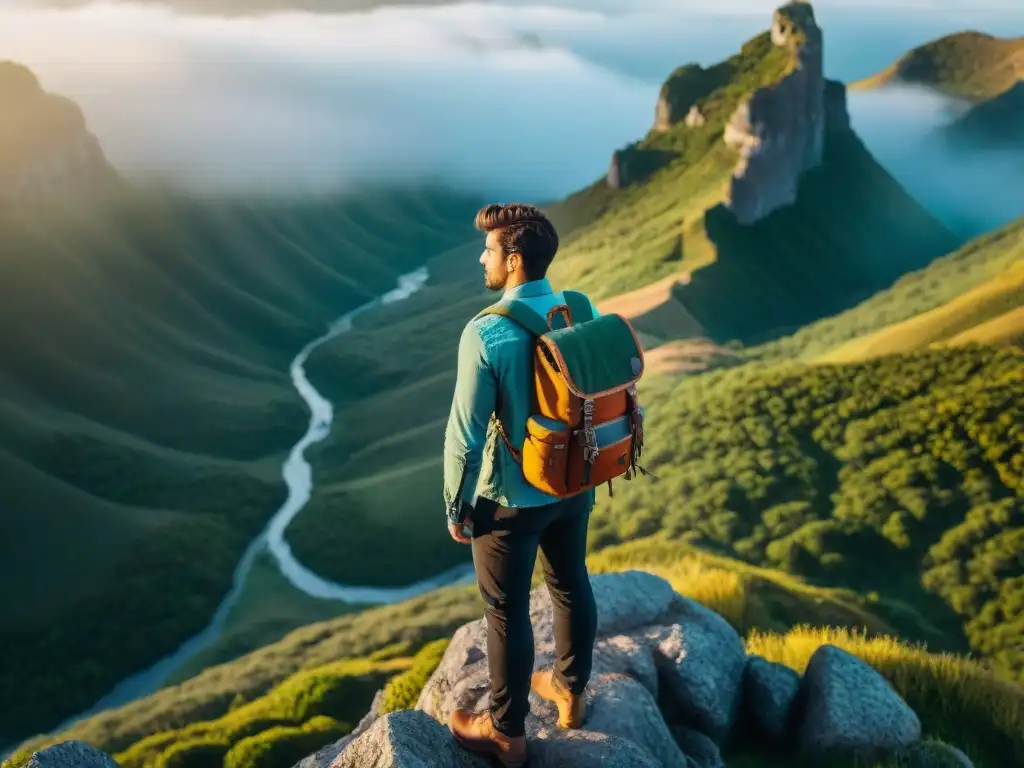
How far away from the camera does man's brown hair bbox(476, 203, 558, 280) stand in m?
6.94

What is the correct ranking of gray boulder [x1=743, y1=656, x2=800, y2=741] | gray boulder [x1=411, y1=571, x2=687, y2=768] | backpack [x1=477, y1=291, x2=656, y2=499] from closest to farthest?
backpack [x1=477, y1=291, x2=656, y2=499] < gray boulder [x1=411, y1=571, x2=687, y2=768] < gray boulder [x1=743, y1=656, x2=800, y2=741]

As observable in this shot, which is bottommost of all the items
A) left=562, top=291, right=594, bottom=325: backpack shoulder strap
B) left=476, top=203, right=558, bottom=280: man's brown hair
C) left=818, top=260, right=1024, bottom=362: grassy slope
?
left=562, top=291, right=594, bottom=325: backpack shoulder strap

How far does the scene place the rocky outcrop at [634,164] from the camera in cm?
17525

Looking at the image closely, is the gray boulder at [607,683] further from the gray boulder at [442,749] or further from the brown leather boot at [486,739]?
the brown leather boot at [486,739]

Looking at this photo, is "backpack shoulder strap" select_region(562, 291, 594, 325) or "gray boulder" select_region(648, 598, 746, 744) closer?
"backpack shoulder strap" select_region(562, 291, 594, 325)

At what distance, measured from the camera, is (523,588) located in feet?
23.7

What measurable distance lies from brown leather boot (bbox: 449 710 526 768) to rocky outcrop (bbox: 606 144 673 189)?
578 feet

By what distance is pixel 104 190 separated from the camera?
189 metres

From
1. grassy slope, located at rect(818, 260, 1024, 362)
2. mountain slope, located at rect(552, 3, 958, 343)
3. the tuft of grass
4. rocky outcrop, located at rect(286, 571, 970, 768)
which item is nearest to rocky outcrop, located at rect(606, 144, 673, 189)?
mountain slope, located at rect(552, 3, 958, 343)

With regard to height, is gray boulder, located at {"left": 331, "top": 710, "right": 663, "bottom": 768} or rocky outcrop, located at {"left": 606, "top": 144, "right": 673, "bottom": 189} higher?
rocky outcrop, located at {"left": 606, "top": 144, "right": 673, "bottom": 189}

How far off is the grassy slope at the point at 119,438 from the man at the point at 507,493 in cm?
8009

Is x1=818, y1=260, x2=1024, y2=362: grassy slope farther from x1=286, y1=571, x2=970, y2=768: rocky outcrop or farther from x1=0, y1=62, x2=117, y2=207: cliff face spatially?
x1=0, y1=62, x2=117, y2=207: cliff face

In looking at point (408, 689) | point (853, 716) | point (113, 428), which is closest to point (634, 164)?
point (113, 428)

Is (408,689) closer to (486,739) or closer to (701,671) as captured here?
(701,671)
